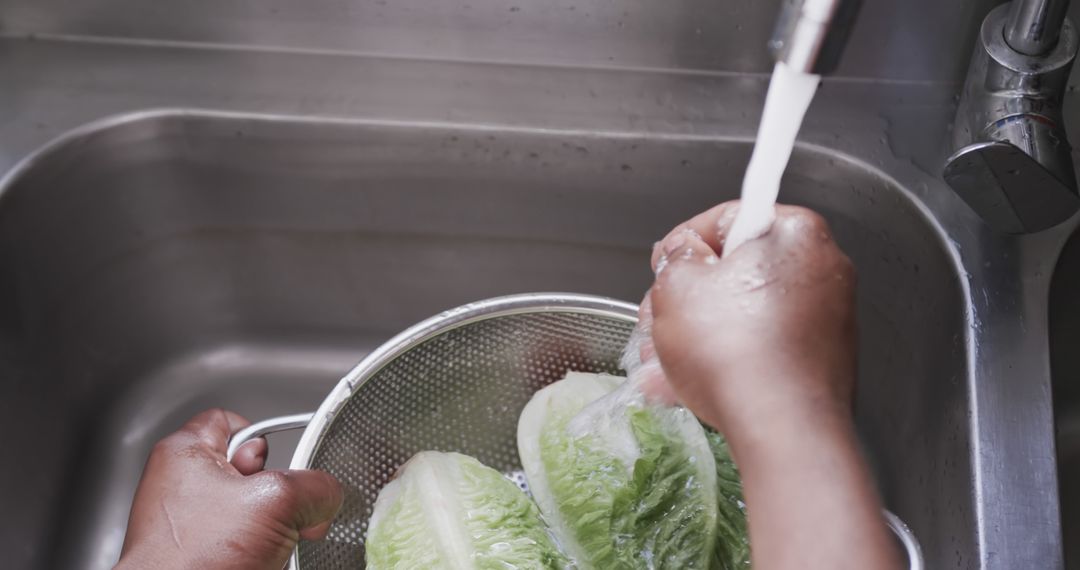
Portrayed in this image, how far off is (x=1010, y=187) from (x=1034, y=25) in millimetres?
127

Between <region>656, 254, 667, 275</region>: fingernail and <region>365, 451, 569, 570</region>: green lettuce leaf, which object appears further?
<region>365, 451, 569, 570</region>: green lettuce leaf

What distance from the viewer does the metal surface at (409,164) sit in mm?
828

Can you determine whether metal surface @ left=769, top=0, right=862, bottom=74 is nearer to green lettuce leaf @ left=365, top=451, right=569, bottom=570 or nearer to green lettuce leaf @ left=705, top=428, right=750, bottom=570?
green lettuce leaf @ left=705, top=428, right=750, bottom=570

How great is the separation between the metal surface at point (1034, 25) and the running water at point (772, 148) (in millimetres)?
294

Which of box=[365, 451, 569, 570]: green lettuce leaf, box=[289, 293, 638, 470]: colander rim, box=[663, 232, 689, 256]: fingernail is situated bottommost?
box=[365, 451, 569, 570]: green lettuce leaf

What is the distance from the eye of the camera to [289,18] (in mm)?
867

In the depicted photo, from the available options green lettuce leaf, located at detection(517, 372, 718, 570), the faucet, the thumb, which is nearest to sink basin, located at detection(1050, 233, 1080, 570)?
the faucet

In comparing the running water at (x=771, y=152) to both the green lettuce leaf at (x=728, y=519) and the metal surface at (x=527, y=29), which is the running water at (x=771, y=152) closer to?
the green lettuce leaf at (x=728, y=519)

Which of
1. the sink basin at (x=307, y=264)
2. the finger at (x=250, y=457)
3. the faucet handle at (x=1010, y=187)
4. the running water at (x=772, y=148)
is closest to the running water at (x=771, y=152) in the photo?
the running water at (x=772, y=148)

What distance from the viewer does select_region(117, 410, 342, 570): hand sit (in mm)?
663

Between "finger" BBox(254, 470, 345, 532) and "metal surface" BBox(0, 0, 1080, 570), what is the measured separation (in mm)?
273

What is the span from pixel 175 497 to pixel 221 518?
0.05 m

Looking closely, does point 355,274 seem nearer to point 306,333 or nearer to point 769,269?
point 306,333

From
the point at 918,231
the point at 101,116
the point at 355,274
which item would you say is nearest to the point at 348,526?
the point at 355,274
